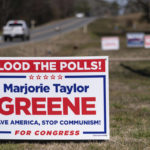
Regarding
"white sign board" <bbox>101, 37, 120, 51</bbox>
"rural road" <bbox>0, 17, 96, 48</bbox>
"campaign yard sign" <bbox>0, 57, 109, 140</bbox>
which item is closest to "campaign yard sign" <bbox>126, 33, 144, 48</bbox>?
"white sign board" <bbox>101, 37, 120, 51</bbox>

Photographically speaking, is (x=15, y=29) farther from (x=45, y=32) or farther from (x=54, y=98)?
(x=54, y=98)

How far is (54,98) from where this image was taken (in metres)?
5.71

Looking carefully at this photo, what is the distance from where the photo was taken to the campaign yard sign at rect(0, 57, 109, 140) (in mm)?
5621

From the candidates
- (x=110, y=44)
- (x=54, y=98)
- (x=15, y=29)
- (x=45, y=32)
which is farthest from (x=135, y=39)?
(x=45, y=32)

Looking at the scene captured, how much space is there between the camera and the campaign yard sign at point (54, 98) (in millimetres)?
5621

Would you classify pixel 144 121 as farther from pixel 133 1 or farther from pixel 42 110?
pixel 133 1

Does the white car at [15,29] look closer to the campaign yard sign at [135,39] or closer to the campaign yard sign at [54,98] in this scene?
the campaign yard sign at [135,39]

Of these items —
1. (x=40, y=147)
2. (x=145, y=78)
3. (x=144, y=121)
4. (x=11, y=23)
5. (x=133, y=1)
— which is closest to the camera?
(x=40, y=147)

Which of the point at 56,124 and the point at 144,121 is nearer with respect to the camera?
the point at 56,124

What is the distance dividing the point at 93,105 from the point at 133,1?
59.7m

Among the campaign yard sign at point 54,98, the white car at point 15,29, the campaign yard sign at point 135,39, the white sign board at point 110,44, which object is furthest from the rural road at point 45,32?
the campaign yard sign at point 54,98

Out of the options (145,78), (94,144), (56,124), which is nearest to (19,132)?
(56,124)

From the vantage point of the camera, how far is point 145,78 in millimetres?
18844

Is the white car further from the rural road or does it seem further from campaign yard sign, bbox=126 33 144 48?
campaign yard sign, bbox=126 33 144 48
